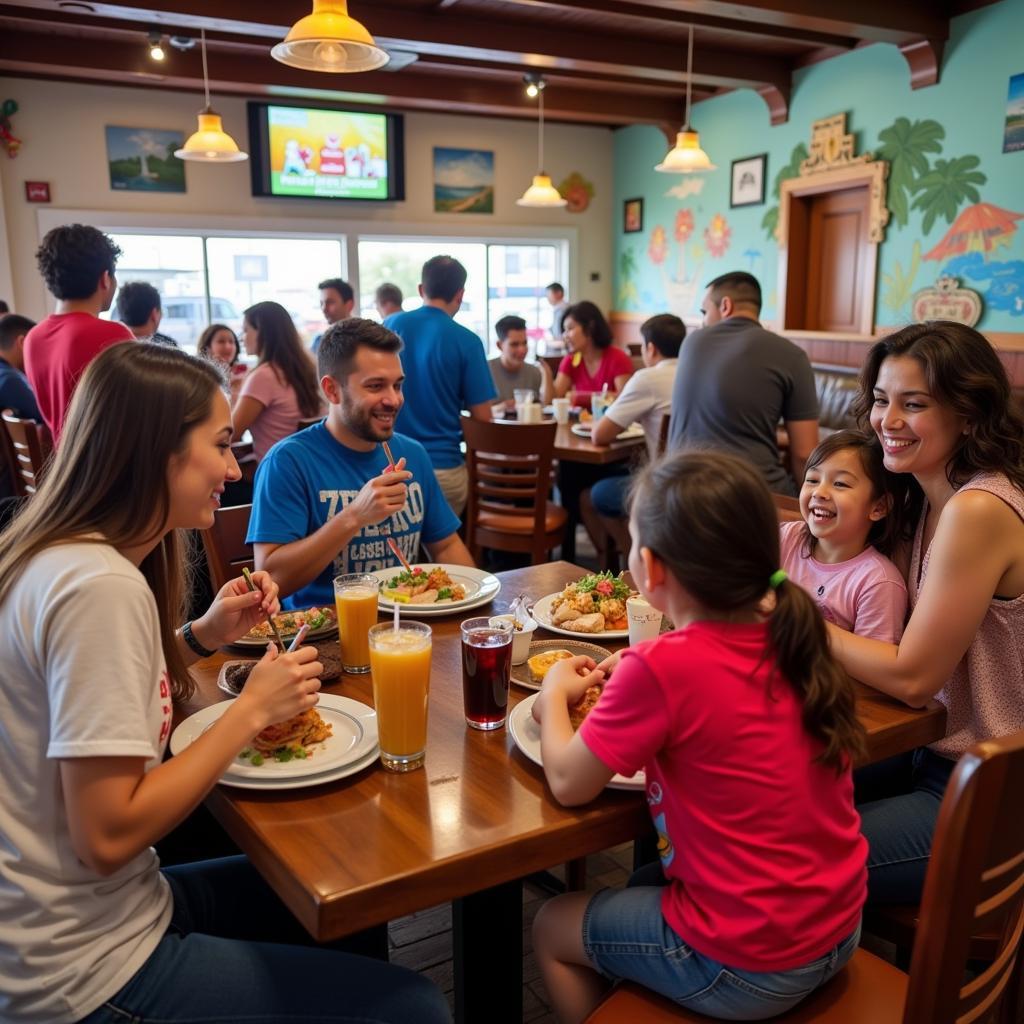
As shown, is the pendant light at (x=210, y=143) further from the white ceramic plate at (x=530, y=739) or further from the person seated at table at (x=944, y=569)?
the white ceramic plate at (x=530, y=739)

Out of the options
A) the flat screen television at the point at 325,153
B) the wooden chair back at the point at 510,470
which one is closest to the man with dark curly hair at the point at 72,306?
the wooden chair back at the point at 510,470

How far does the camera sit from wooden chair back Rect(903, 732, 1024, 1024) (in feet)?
3.17

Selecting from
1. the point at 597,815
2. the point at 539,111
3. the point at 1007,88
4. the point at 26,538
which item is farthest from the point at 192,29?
the point at 597,815

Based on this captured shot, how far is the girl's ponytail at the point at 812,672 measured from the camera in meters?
1.11

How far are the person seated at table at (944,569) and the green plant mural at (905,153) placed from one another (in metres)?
4.90

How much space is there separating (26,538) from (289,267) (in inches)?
290

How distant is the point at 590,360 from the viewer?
5816 millimetres

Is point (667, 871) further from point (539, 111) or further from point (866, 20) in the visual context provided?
point (539, 111)

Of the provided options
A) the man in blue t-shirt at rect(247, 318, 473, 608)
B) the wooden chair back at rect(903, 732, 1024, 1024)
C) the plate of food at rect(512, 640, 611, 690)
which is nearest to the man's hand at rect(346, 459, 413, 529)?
the man in blue t-shirt at rect(247, 318, 473, 608)

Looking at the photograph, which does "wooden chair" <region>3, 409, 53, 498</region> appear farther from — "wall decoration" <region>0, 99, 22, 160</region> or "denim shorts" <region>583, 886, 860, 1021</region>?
"wall decoration" <region>0, 99, 22, 160</region>

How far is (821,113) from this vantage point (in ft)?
21.8

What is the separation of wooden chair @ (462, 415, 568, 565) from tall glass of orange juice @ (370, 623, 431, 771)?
2.42 meters

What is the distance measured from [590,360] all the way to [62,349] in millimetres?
3419

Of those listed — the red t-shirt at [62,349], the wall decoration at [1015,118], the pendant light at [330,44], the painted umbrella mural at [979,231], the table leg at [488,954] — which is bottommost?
the table leg at [488,954]
